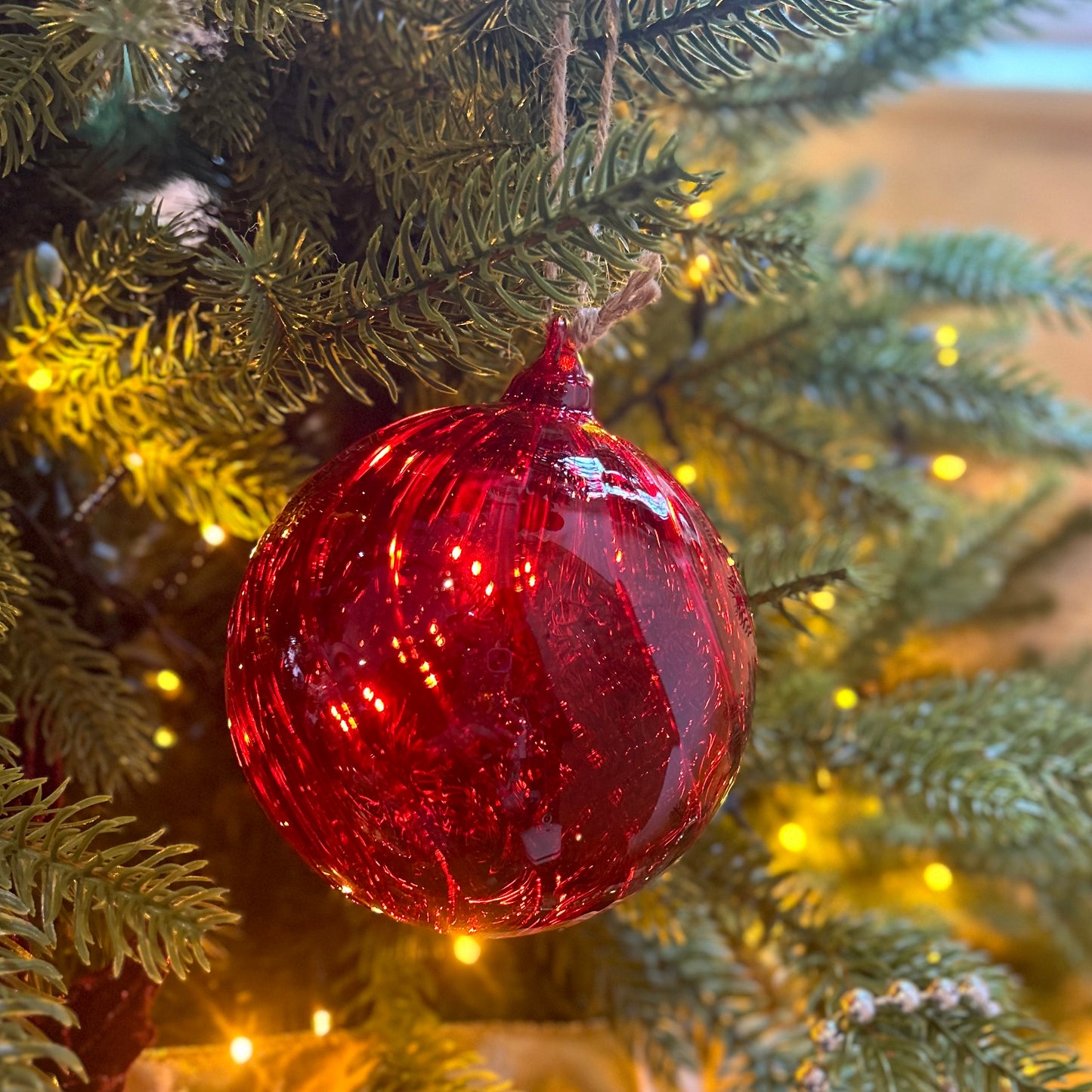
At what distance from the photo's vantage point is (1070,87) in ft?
3.51

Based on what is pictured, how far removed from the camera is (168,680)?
1.25ft

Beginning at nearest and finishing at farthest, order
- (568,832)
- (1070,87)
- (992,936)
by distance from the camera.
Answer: (568,832) → (992,936) → (1070,87)

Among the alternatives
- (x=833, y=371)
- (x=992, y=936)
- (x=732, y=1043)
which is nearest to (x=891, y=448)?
(x=833, y=371)

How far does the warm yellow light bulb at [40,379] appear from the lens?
32 cm

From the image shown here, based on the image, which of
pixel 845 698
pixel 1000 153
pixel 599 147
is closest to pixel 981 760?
pixel 845 698

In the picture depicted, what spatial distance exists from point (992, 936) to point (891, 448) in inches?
14.9

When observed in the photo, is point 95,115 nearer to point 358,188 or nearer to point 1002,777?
point 358,188

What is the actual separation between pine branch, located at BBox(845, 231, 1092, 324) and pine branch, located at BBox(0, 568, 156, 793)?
529mm

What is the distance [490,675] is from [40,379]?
0.21 m

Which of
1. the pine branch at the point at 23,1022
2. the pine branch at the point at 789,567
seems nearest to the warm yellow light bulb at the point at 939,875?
the pine branch at the point at 789,567

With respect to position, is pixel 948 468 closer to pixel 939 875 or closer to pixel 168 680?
pixel 939 875

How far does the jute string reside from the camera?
245 mm

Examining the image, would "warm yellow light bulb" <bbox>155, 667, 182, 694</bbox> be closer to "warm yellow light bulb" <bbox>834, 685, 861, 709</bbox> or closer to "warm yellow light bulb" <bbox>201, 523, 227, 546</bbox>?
"warm yellow light bulb" <bbox>201, 523, 227, 546</bbox>

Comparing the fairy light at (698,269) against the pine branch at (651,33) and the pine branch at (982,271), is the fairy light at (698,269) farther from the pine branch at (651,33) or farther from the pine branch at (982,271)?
the pine branch at (982,271)
